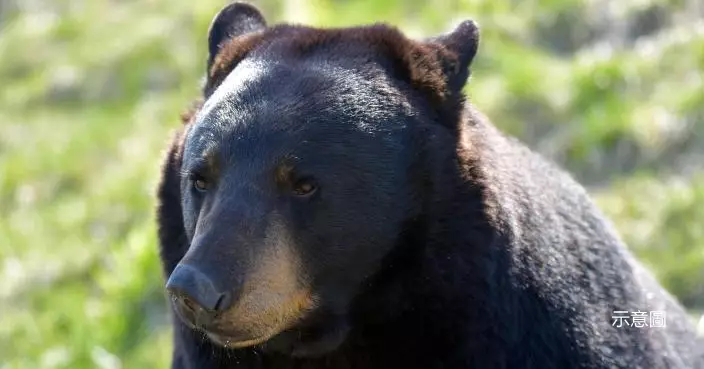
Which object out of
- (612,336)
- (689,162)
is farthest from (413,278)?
(689,162)

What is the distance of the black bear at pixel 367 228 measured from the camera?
382 centimetres

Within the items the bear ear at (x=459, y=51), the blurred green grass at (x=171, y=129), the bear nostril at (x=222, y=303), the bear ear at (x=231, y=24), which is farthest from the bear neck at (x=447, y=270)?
the blurred green grass at (x=171, y=129)

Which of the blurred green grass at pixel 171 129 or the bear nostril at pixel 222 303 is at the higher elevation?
the blurred green grass at pixel 171 129

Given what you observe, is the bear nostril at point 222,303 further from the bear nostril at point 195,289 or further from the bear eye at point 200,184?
the bear eye at point 200,184

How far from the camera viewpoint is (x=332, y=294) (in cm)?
399

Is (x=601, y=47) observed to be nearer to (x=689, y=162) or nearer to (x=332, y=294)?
(x=689, y=162)

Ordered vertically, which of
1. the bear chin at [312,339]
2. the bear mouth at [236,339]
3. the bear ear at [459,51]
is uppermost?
the bear ear at [459,51]

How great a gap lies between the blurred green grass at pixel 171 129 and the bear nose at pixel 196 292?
138 inches

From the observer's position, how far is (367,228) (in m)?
3.96

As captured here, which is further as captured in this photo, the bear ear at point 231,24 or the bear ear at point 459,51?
the bear ear at point 231,24

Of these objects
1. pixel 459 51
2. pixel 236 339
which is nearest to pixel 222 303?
pixel 236 339

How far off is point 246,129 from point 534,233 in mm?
1180

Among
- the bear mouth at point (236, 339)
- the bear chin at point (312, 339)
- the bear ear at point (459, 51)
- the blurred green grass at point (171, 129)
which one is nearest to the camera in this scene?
the bear mouth at point (236, 339)

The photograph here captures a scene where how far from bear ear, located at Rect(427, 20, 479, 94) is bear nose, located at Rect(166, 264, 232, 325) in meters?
1.23
